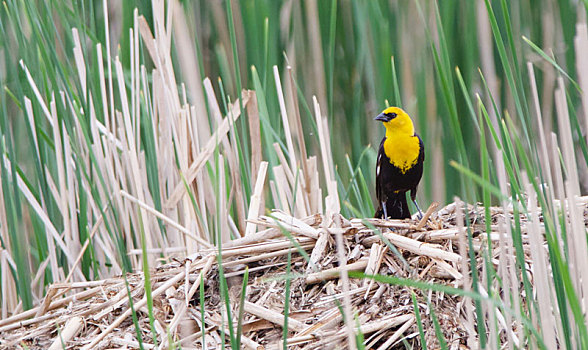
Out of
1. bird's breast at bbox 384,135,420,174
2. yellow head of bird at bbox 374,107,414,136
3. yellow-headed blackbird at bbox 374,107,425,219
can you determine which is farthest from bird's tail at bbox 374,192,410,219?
yellow head of bird at bbox 374,107,414,136

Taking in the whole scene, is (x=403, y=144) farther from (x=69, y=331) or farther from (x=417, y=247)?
(x=69, y=331)

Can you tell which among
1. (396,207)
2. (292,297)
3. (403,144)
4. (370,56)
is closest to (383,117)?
(403,144)

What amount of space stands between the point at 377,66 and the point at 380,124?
29 cm

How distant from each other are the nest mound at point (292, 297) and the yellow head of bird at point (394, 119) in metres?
0.48

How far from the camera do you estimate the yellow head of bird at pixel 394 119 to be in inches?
89.0

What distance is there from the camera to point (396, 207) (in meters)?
2.51

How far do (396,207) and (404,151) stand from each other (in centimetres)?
27

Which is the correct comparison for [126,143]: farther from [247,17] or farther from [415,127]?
[415,127]

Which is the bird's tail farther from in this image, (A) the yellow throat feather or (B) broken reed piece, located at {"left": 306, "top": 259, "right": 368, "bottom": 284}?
(B) broken reed piece, located at {"left": 306, "top": 259, "right": 368, "bottom": 284}

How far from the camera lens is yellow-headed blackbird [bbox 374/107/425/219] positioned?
229 cm

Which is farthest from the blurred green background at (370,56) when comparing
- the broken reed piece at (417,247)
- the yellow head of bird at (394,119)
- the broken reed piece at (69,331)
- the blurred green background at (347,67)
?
the broken reed piece at (69,331)

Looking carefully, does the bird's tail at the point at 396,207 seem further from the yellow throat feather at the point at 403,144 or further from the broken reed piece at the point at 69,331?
the broken reed piece at the point at 69,331

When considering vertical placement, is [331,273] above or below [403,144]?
below

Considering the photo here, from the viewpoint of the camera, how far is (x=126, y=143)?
2.22m
